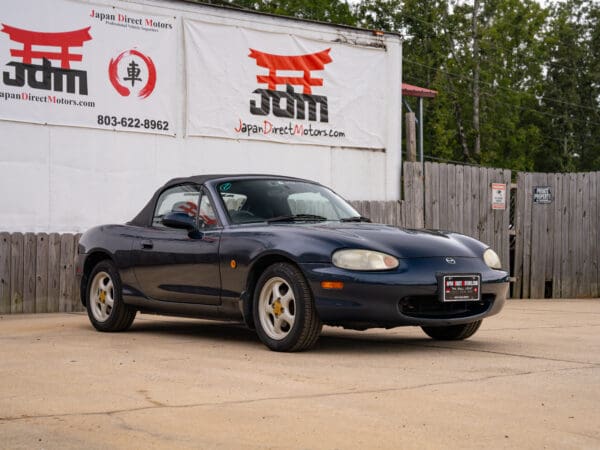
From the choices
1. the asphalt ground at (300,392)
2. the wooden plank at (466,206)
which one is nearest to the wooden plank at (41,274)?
the asphalt ground at (300,392)

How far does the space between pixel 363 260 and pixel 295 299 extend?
58 centimetres

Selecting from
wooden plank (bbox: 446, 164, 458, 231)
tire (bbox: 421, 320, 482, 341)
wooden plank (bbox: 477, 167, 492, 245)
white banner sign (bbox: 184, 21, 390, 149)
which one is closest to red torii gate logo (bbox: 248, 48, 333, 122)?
white banner sign (bbox: 184, 21, 390, 149)

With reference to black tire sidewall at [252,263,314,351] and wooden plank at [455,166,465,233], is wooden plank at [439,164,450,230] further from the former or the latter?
black tire sidewall at [252,263,314,351]

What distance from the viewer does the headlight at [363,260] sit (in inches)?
310

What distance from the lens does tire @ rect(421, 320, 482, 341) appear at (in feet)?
29.6

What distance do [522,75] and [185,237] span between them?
6149 centimetres

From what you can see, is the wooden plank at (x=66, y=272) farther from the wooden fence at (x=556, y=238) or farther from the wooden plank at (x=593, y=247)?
the wooden plank at (x=593, y=247)

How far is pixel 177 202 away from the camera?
9719mm

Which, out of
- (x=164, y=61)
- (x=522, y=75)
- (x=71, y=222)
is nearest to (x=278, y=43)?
(x=164, y=61)

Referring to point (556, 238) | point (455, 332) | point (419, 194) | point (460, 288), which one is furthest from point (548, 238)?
A: point (460, 288)

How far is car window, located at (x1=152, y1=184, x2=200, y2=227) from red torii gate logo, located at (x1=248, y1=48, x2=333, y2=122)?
623 cm

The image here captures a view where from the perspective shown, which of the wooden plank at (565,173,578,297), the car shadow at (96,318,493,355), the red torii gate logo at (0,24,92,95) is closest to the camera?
the car shadow at (96,318,493,355)

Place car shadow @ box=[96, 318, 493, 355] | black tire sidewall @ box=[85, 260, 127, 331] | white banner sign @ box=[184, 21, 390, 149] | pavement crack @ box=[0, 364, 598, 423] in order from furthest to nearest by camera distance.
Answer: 1. white banner sign @ box=[184, 21, 390, 149]
2. black tire sidewall @ box=[85, 260, 127, 331]
3. car shadow @ box=[96, 318, 493, 355]
4. pavement crack @ box=[0, 364, 598, 423]

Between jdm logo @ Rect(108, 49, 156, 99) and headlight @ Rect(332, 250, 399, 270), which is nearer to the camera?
headlight @ Rect(332, 250, 399, 270)
